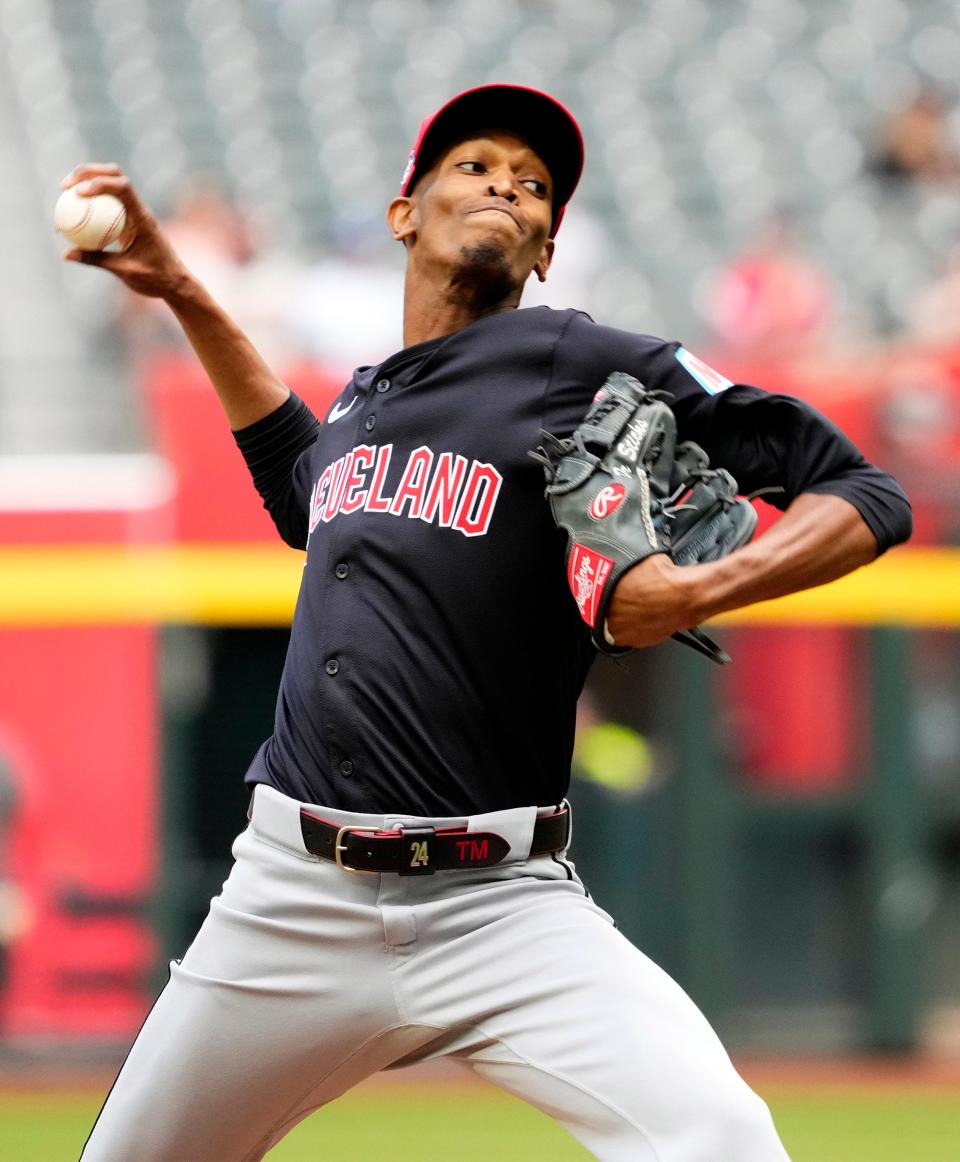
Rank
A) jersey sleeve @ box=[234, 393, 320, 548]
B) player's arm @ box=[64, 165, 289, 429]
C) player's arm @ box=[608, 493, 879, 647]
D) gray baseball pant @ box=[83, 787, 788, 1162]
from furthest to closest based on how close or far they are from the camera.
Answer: jersey sleeve @ box=[234, 393, 320, 548]
player's arm @ box=[64, 165, 289, 429]
gray baseball pant @ box=[83, 787, 788, 1162]
player's arm @ box=[608, 493, 879, 647]

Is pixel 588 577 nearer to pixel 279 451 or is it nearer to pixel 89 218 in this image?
Result: pixel 279 451

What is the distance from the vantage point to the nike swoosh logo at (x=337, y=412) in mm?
2996

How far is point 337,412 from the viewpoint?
9.95 ft

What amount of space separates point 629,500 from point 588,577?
118mm

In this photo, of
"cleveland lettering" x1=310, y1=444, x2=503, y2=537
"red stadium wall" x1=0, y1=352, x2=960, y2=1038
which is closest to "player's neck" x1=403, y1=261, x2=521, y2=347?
"cleveland lettering" x1=310, y1=444, x2=503, y2=537

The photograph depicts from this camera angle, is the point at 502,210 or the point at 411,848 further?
the point at 502,210

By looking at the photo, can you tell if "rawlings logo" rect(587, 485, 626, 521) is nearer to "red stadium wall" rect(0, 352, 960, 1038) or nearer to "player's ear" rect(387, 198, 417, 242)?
"player's ear" rect(387, 198, 417, 242)

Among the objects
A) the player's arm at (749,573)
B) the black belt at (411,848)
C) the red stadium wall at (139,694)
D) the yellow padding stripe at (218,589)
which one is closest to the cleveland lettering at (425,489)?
the player's arm at (749,573)

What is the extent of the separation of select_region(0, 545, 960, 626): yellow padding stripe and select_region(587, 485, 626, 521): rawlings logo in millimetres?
5088

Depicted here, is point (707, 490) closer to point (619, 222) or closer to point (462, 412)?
point (462, 412)

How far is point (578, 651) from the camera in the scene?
111 inches

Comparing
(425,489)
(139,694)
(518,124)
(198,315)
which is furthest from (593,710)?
(425,489)

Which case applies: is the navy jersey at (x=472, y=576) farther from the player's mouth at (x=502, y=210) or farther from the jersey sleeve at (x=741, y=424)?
the player's mouth at (x=502, y=210)

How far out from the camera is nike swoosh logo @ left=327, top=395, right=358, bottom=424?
2996mm
